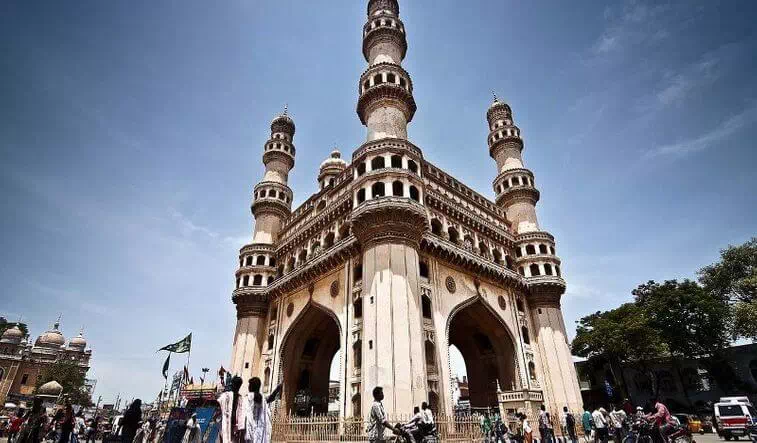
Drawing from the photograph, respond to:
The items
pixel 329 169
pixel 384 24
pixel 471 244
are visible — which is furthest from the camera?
pixel 329 169

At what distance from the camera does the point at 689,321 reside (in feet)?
133

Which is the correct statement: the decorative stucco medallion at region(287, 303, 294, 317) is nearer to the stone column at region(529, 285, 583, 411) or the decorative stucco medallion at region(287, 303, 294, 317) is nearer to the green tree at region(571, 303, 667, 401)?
the stone column at region(529, 285, 583, 411)

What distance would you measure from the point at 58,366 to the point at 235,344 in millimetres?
39060

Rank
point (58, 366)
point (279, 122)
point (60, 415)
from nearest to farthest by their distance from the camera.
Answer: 1. point (60, 415)
2. point (279, 122)
3. point (58, 366)

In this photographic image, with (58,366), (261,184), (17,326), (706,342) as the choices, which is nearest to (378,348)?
(261,184)

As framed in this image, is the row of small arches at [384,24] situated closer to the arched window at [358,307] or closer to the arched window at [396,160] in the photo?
the arched window at [396,160]

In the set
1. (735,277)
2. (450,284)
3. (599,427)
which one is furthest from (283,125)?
(735,277)

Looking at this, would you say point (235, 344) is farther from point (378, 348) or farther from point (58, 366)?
point (58, 366)

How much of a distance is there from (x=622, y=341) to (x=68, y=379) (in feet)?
210

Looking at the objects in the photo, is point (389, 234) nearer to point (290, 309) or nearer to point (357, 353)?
point (357, 353)

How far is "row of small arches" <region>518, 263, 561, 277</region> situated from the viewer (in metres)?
33.0

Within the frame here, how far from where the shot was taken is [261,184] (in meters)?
38.2

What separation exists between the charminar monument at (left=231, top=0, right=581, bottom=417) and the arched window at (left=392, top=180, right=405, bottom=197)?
7cm

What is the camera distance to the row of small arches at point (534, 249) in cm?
3381
